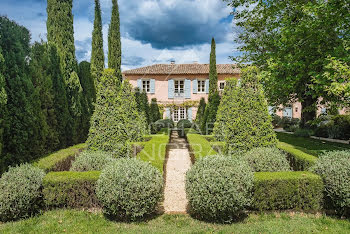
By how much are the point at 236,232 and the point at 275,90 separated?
271 inches

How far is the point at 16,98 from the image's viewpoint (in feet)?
16.6

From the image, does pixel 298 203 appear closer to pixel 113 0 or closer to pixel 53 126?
pixel 53 126

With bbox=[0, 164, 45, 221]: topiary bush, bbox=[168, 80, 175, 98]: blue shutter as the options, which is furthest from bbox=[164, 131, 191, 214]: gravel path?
bbox=[168, 80, 175, 98]: blue shutter

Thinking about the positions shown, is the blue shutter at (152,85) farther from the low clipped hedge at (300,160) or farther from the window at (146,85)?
the low clipped hedge at (300,160)

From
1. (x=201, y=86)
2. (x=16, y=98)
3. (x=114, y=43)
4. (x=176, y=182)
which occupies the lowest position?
(x=176, y=182)

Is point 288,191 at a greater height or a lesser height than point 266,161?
lesser

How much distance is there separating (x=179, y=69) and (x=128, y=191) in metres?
23.1

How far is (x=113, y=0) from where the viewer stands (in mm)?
16641

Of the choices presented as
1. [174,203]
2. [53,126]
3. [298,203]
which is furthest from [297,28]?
[53,126]

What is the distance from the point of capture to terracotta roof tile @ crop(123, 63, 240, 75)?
24844 mm

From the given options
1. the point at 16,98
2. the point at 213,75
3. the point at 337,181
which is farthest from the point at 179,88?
the point at 337,181

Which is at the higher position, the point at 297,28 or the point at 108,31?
the point at 108,31

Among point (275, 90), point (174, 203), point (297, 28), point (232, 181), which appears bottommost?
point (174, 203)

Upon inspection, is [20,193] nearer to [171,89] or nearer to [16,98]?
[16,98]
